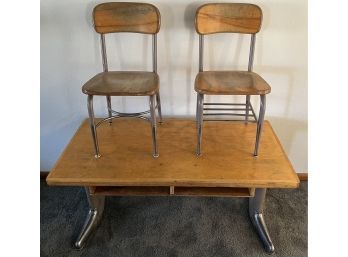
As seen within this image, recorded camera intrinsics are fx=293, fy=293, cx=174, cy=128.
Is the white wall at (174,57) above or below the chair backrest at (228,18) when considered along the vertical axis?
below

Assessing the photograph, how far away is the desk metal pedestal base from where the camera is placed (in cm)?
153

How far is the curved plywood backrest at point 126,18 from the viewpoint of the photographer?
1510 mm

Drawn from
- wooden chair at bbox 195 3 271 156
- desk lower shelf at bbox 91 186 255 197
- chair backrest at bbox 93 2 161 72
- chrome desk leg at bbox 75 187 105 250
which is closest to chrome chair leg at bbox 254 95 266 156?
wooden chair at bbox 195 3 271 156

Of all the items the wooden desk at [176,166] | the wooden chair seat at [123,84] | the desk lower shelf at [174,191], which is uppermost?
the wooden chair seat at [123,84]

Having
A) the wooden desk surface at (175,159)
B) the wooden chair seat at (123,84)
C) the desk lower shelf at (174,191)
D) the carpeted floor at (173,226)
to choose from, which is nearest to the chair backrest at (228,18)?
the wooden chair seat at (123,84)

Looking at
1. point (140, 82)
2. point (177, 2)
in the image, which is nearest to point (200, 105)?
point (140, 82)

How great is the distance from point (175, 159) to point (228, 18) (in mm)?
777

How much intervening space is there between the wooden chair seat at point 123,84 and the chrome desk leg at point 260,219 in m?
0.78

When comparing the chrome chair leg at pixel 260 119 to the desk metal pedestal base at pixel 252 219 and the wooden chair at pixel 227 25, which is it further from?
the desk metal pedestal base at pixel 252 219

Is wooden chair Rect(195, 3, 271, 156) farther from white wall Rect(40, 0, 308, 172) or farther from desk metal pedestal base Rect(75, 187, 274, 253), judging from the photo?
desk metal pedestal base Rect(75, 187, 274, 253)

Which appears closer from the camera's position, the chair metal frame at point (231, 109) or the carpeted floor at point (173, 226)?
the chair metal frame at point (231, 109)

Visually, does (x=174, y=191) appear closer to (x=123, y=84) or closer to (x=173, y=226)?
(x=173, y=226)

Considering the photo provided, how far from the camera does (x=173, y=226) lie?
5.45 feet

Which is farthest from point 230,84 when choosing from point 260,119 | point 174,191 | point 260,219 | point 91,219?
point 91,219
